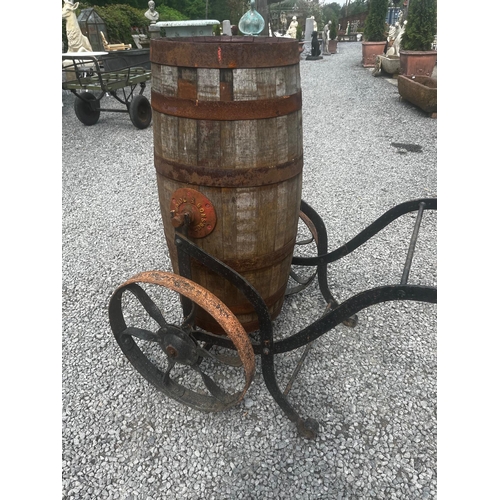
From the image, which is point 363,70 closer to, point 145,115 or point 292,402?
point 145,115

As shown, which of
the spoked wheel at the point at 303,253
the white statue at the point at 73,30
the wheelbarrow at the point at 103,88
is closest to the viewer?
the spoked wheel at the point at 303,253

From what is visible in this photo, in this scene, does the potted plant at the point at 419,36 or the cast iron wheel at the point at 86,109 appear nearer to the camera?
the cast iron wheel at the point at 86,109

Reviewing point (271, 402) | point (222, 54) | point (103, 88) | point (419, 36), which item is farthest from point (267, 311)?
point (419, 36)

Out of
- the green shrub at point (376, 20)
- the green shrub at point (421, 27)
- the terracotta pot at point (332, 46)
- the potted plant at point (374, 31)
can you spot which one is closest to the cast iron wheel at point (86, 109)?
the green shrub at point (421, 27)

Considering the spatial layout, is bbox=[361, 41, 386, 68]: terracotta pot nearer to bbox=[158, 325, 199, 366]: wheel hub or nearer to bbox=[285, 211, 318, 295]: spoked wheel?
bbox=[285, 211, 318, 295]: spoked wheel

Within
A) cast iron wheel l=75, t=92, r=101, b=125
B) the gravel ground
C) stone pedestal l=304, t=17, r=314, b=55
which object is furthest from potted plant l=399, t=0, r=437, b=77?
stone pedestal l=304, t=17, r=314, b=55

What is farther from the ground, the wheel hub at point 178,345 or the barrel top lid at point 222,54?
the barrel top lid at point 222,54

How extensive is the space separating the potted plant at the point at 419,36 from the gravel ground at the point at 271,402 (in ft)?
20.0

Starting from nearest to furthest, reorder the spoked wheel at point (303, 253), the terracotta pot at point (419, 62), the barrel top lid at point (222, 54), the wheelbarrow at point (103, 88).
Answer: the barrel top lid at point (222, 54)
the spoked wheel at point (303, 253)
the wheelbarrow at point (103, 88)
the terracotta pot at point (419, 62)

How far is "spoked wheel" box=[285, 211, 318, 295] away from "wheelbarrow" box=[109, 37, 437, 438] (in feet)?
1.63

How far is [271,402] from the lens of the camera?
6.56ft

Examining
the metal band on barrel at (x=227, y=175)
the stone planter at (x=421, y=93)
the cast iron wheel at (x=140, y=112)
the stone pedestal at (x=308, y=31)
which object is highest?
the stone pedestal at (x=308, y=31)

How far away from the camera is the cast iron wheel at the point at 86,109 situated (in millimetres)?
6574

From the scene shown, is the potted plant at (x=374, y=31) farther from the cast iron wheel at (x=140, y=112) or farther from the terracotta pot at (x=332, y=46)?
the cast iron wheel at (x=140, y=112)
